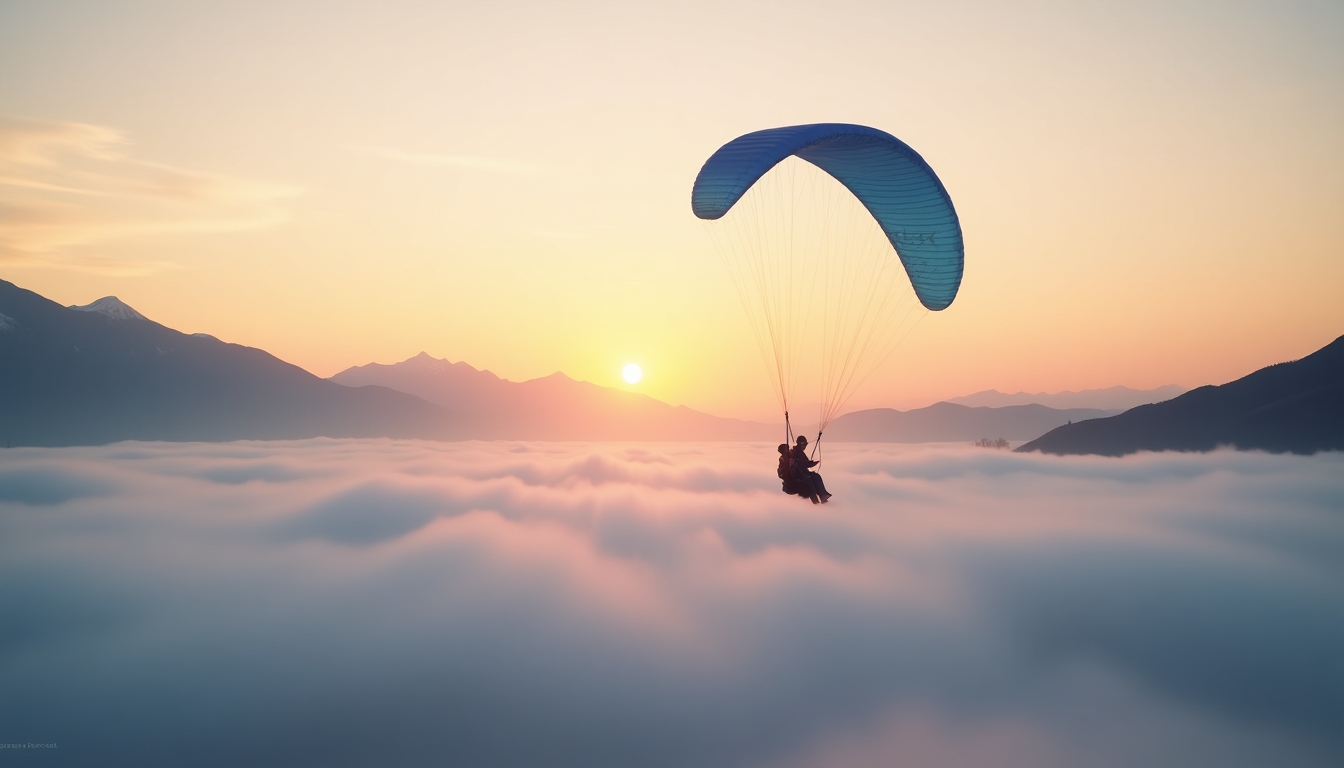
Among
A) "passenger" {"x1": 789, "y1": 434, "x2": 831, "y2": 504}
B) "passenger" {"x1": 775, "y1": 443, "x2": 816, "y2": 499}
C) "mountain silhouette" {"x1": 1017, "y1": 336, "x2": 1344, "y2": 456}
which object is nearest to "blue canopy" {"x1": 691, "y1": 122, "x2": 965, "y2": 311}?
"passenger" {"x1": 789, "y1": 434, "x2": 831, "y2": 504}

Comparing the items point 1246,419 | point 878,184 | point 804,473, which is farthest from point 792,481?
point 1246,419

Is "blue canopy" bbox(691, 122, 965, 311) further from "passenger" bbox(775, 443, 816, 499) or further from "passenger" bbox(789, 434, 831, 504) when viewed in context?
"passenger" bbox(775, 443, 816, 499)

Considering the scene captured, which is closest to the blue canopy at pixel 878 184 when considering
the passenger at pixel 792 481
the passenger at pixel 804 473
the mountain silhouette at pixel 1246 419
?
the passenger at pixel 804 473

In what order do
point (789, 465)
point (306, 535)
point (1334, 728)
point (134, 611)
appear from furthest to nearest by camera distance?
point (306, 535) → point (134, 611) → point (1334, 728) → point (789, 465)

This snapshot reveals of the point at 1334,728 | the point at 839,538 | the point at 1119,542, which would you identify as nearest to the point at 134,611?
the point at 839,538

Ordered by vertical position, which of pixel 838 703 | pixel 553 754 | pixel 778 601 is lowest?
pixel 553 754

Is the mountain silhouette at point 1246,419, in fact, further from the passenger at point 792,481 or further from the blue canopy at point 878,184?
the passenger at point 792,481

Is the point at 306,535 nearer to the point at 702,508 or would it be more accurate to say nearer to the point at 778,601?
the point at 702,508
